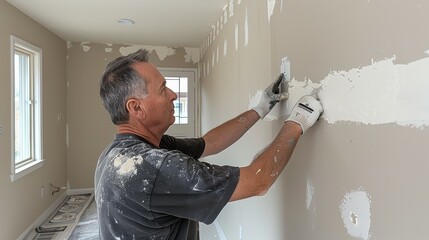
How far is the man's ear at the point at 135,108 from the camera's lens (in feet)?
3.75

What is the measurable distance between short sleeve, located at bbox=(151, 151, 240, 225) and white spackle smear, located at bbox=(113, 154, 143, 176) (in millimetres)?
87

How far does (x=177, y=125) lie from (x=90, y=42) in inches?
76.9

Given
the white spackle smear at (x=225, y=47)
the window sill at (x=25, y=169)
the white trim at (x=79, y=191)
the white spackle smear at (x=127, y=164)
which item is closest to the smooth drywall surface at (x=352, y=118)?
the white spackle smear at (x=127, y=164)

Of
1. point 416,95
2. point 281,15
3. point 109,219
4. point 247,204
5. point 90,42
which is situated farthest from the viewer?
point 90,42

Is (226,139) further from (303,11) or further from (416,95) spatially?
(416,95)

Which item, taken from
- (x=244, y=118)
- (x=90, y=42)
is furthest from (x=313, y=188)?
(x=90, y=42)

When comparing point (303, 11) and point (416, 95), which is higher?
point (303, 11)

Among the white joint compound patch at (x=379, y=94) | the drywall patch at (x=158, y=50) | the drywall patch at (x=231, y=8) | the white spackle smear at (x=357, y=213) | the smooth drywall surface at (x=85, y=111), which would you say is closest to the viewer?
the white joint compound patch at (x=379, y=94)

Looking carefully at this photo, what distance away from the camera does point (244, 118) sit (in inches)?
63.7

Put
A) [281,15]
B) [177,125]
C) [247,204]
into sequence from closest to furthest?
[281,15] → [247,204] → [177,125]

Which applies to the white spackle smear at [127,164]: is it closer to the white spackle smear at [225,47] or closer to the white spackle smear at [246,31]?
the white spackle smear at [246,31]

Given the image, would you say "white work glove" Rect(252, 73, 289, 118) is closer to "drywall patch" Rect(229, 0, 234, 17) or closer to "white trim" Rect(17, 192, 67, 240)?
"drywall patch" Rect(229, 0, 234, 17)

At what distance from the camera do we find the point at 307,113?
115 centimetres

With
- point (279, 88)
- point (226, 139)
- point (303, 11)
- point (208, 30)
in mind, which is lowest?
point (226, 139)
